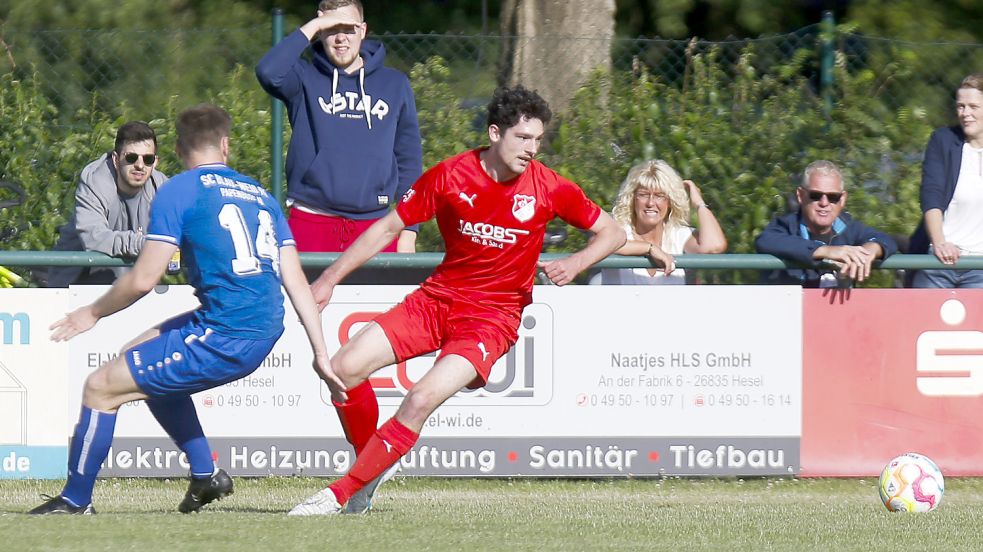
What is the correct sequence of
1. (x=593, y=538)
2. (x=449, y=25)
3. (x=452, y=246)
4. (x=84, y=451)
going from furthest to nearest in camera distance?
1. (x=449, y=25)
2. (x=452, y=246)
3. (x=84, y=451)
4. (x=593, y=538)

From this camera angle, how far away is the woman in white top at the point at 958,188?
29.0 feet

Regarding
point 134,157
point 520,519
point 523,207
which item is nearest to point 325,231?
point 134,157

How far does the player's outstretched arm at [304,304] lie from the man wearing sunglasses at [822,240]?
3086 mm

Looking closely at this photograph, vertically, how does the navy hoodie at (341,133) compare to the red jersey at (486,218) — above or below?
above

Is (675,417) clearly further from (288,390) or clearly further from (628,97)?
(628,97)

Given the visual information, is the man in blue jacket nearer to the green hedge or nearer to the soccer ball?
the green hedge

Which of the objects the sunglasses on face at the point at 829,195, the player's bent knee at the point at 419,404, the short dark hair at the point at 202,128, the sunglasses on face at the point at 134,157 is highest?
the short dark hair at the point at 202,128

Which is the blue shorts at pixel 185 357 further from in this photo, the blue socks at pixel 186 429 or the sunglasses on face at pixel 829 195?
the sunglasses on face at pixel 829 195

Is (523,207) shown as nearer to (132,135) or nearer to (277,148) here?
(132,135)

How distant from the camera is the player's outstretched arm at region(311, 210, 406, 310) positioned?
7227mm

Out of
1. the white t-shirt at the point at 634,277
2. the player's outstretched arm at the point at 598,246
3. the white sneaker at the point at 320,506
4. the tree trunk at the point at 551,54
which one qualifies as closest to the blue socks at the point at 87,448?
the white sneaker at the point at 320,506

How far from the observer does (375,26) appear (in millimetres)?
16828

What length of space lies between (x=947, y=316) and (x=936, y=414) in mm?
554

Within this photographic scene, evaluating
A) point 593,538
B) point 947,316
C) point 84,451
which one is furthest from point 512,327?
point 947,316
